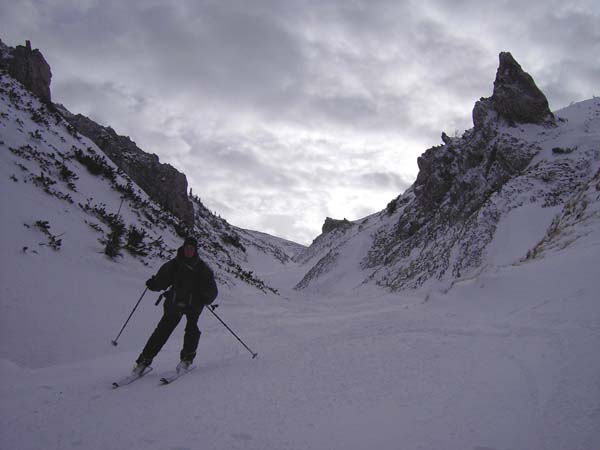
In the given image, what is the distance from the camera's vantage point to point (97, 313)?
658 centimetres

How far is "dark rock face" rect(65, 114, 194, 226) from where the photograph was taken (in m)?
26.1

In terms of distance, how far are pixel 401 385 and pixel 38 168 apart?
11.0 metres

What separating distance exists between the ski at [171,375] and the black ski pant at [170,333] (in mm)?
153

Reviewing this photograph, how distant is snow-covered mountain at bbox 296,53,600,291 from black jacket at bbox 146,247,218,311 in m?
5.87

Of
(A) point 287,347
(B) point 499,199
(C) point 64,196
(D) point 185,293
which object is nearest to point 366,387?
(A) point 287,347

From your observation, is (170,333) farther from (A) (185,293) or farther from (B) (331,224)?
(B) (331,224)

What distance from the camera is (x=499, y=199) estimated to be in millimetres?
14234

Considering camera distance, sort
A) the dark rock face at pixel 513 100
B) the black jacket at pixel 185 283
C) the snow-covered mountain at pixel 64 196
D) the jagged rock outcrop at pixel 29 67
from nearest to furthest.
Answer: the black jacket at pixel 185 283 < the snow-covered mountain at pixel 64 196 < the dark rock face at pixel 513 100 < the jagged rock outcrop at pixel 29 67

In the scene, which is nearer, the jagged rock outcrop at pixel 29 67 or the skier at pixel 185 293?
the skier at pixel 185 293

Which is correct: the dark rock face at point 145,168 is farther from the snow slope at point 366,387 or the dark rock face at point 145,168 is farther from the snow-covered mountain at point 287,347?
the snow slope at point 366,387

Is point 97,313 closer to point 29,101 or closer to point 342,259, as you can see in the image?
point 29,101

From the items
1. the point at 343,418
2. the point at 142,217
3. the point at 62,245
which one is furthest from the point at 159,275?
the point at 142,217

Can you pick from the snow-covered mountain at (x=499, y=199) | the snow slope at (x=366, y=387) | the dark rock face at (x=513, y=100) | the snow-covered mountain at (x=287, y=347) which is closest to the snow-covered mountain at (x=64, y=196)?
the snow-covered mountain at (x=287, y=347)

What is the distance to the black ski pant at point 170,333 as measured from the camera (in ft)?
15.1
